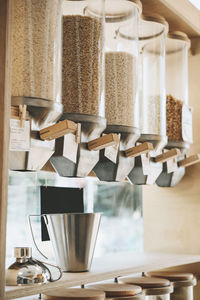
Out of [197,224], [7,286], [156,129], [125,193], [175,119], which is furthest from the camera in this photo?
[125,193]

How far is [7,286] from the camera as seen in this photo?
1.07 meters

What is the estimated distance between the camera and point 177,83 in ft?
6.16

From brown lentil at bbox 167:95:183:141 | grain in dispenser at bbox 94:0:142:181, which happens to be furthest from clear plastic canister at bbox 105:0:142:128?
brown lentil at bbox 167:95:183:141

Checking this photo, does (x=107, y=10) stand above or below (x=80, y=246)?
above

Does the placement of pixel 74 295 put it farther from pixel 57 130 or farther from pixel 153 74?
pixel 153 74

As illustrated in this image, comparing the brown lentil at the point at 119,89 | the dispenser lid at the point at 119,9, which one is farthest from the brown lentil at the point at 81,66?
the dispenser lid at the point at 119,9

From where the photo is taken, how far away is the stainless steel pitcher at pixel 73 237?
4.26 feet

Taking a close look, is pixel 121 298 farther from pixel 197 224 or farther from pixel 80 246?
pixel 197 224

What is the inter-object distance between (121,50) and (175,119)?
45 cm

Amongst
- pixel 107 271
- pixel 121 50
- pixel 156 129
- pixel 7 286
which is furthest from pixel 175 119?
pixel 7 286

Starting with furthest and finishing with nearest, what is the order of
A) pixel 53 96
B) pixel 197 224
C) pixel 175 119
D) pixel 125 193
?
pixel 125 193
pixel 197 224
pixel 175 119
pixel 53 96

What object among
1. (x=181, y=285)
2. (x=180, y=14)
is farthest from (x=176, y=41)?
(x=181, y=285)

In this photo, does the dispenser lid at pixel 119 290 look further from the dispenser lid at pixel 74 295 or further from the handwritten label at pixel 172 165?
the handwritten label at pixel 172 165

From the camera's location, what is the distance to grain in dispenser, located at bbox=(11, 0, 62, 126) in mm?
1135
